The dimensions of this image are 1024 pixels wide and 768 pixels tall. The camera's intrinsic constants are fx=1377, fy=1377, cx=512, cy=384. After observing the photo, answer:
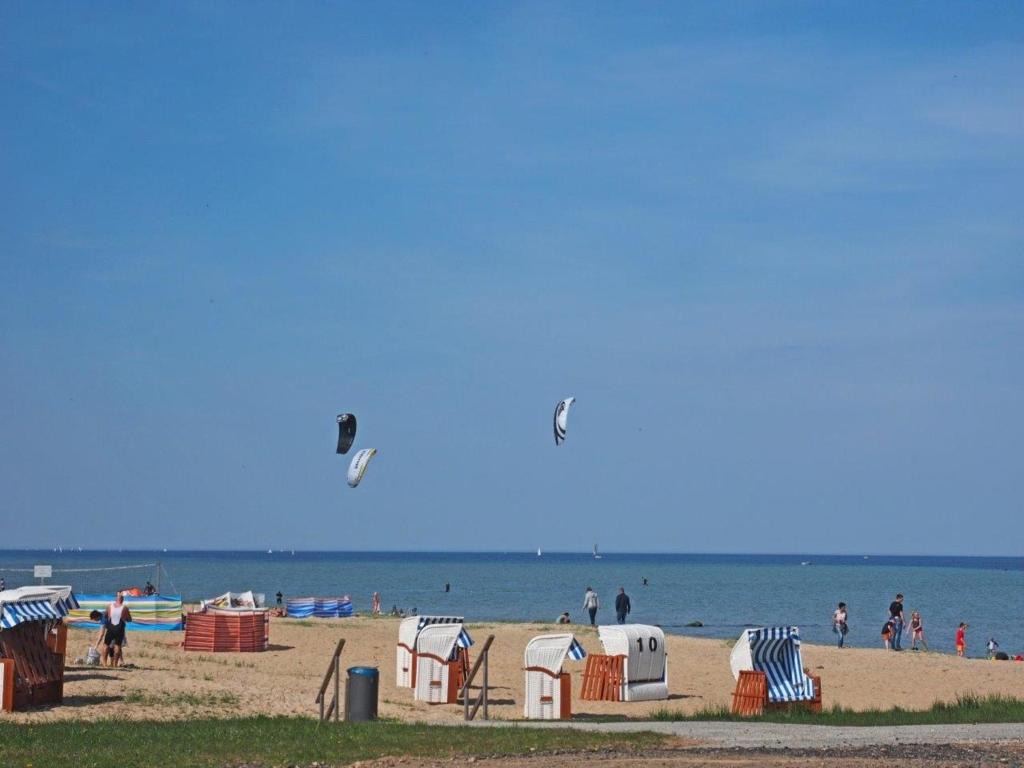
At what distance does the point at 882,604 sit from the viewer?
293 ft

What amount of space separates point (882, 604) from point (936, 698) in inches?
2631

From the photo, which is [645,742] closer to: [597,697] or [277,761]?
[277,761]

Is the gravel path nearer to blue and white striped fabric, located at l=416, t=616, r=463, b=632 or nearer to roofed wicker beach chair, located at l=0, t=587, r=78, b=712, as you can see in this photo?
roofed wicker beach chair, located at l=0, t=587, r=78, b=712

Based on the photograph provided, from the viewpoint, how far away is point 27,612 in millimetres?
19172

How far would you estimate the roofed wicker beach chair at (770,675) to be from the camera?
19.9m

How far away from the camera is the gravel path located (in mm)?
14781

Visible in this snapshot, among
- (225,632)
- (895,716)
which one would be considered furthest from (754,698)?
(225,632)

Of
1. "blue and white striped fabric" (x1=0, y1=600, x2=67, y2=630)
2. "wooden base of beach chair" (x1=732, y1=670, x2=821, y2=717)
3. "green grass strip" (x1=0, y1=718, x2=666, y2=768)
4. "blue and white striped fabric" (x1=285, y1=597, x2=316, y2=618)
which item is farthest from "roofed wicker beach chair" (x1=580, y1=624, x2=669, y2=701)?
"blue and white striped fabric" (x1=285, y1=597, x2=316, y2=618)

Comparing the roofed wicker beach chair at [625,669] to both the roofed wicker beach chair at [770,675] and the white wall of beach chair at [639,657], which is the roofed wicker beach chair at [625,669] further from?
the roofed wicker beach chair at [770,675]

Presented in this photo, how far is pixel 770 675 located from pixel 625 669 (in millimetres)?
3249

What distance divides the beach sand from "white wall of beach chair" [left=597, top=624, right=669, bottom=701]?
359 mm

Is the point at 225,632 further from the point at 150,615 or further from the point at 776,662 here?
the point at 776,662

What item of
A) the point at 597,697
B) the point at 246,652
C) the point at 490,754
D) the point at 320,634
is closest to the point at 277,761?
the point at 490,754

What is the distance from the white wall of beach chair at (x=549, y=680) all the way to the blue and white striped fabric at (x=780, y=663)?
2.68 metres
